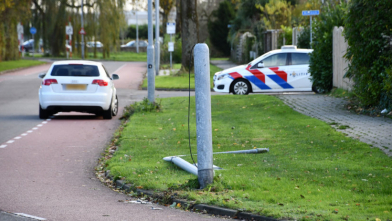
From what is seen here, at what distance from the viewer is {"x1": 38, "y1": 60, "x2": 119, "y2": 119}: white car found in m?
15.5

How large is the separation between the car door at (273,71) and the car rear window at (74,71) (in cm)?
706

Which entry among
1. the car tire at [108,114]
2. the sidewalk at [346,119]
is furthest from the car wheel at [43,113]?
the sidewalk at [346,119]

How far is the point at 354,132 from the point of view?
11164 millimetres

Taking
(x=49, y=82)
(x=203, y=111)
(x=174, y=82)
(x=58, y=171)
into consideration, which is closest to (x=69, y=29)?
(x=174, y=82)

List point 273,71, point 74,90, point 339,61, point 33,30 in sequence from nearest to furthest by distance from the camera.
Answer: point 74,90
point 339,61
point 273,71
point 33,30

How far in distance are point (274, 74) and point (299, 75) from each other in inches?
34.5

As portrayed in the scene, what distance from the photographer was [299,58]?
21406 millimetres

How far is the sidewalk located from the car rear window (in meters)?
5.39

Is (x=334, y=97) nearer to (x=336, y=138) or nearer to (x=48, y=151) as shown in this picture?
(x=336, y=138)

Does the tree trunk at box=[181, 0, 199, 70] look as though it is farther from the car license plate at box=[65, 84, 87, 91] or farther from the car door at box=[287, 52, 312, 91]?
the car license plate at box=[65, 84, 87, 91]

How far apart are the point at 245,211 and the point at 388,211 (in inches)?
54.2

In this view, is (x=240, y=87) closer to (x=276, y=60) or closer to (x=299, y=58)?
(x=276, y=60)

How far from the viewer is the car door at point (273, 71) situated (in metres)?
21.1

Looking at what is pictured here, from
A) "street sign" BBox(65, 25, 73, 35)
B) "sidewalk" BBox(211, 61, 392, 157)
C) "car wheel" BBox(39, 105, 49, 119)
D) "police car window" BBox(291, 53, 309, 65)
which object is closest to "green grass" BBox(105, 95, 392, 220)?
"sidewalk" BBox(211, 61, 392, 157)
